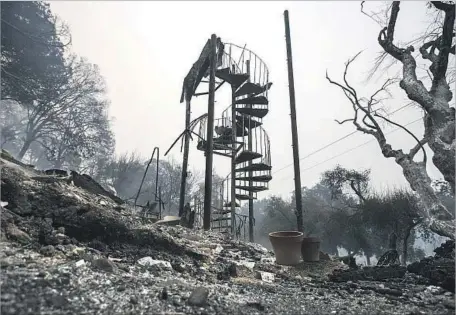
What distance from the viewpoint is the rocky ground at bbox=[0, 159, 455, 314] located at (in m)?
2.28

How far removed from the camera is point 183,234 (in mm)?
5934

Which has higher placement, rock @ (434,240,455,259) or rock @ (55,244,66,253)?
rock @ (434,240,455,259)

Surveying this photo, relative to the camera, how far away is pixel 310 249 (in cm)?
635

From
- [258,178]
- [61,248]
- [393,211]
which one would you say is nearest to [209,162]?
[258,178]

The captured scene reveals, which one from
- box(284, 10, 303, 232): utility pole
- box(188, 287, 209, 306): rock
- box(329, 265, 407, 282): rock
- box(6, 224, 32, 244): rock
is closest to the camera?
box(188, 287, 209, 306): rock

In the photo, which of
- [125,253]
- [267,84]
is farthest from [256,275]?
[267,84]

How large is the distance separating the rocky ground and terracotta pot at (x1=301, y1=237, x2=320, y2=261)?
2.79 ft

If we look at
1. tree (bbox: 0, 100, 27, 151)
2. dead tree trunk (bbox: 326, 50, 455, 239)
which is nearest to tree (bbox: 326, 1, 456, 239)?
dead tree trunk (bbox: 326, 50, 455, 239)

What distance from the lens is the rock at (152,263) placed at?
358 cm

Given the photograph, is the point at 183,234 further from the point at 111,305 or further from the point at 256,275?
the point at 111,305

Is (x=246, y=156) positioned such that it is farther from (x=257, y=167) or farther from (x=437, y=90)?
(x=437, y=90)

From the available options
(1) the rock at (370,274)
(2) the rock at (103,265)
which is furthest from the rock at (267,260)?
(2) the rock at (103,265)

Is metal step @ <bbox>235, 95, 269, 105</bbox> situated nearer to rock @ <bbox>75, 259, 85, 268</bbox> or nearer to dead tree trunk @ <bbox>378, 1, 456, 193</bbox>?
dead tree trunk @ <bbox>378, 1, 456, 193</bbox>

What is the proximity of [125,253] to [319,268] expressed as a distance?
4082 mm
